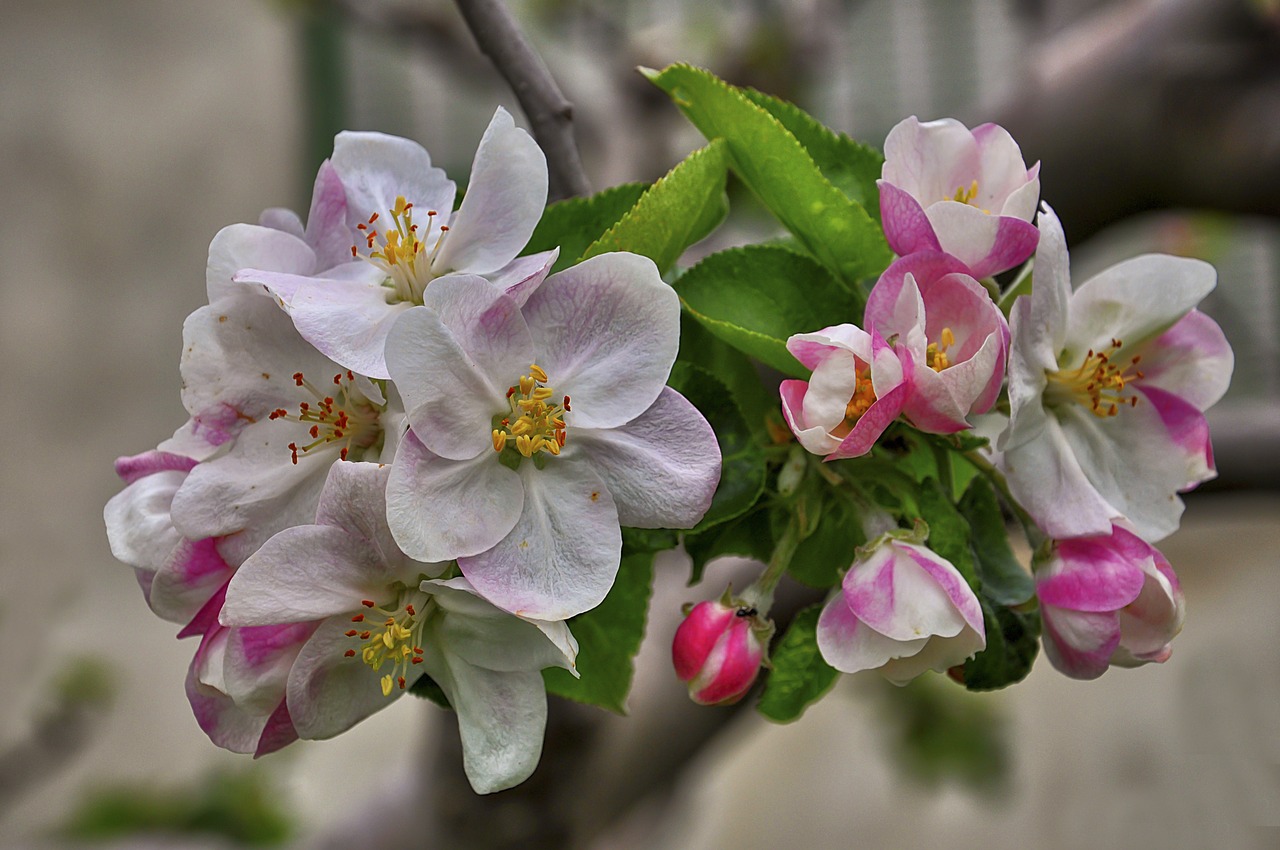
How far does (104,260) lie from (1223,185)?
330 centimetres

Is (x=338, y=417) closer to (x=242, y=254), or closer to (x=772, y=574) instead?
(x=242, y=254)

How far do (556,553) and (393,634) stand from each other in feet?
0.20

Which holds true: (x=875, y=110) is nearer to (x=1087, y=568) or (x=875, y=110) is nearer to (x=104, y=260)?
(x=104, y=260)

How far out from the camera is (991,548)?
499 mm

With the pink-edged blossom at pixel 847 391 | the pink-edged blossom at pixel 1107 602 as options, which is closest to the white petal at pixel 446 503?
the pink-edged blossom at pixel 847 391

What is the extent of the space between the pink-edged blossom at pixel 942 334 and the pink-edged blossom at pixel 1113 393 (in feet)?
0.07

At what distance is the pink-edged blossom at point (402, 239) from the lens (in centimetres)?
39

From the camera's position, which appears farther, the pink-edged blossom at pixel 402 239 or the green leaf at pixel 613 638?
the green leaf at pixel 613 638

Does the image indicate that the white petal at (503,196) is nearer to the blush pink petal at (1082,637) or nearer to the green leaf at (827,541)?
the green leaf at (827,541)

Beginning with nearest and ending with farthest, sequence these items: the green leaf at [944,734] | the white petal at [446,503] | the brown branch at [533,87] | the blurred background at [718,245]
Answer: the white petal at [446,503], the brown branch at [533,87], the blurred background at [718,245], the green leaf at [944,734]

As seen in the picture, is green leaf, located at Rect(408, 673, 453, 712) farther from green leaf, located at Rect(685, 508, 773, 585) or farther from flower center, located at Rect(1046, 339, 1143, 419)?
flower center, located at Rect(1046, 339, 1143, 419)

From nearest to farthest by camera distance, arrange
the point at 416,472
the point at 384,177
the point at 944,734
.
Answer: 1. the point at 416,472
2. the point at 384,177
3. the point at 944,734

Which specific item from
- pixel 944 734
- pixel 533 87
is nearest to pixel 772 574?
pixel 533 87

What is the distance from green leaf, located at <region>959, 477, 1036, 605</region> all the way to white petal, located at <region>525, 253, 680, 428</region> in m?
0.19
